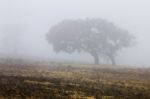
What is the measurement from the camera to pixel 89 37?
81188 mm

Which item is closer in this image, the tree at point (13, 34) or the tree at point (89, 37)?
the tree at point (89, 37)

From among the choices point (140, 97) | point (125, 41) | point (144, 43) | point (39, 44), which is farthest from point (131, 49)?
point (140, 97)

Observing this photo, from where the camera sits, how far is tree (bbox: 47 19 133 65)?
81438mm

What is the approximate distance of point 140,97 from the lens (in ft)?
74.4

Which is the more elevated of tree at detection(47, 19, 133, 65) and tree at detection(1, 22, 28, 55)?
tree at detection(1, 22, 28, 55)

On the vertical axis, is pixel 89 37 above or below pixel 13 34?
below

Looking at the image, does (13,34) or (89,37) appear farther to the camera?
(13,34)

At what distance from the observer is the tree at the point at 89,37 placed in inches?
3206

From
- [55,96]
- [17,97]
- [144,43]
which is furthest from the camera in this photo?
[144,43]

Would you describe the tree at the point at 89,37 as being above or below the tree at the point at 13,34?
below

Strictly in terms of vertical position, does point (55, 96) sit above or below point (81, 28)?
below

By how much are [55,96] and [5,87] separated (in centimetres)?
416

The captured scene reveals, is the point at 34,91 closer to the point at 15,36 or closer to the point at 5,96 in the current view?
the point at 5,96

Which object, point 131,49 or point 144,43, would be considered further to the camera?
point 144,43
